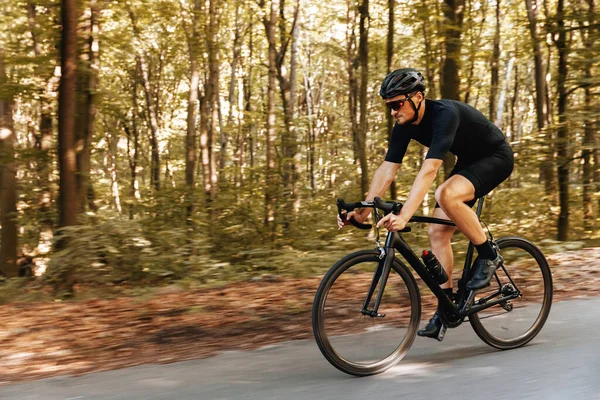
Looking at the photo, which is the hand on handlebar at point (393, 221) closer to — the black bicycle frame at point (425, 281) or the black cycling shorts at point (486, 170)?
the black bicycle frame at point (425, 281)

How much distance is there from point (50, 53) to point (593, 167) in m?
9.62

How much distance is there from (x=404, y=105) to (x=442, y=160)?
0.48m

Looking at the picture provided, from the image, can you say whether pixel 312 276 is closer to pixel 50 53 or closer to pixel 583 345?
pixel 583 345

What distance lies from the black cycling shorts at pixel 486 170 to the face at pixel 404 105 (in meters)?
0.64

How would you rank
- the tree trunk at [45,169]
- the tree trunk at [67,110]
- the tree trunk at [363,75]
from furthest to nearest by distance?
the tree trunk at [363,75]
the tree trunk at [45,169]
the tree trunk at [67,110]

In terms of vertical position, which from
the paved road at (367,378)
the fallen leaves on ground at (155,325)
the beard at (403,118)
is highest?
the beard at (403,118)

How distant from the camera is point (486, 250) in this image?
4379 millimetres

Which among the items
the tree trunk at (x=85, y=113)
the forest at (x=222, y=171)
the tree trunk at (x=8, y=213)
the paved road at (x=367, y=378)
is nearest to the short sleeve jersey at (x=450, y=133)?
the paved road at (x=367, y=378)

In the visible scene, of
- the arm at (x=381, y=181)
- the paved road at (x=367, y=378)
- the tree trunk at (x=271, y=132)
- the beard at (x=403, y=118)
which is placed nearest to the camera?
the paved road at (x=367, y=378)

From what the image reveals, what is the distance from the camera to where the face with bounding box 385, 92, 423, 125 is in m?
4.00

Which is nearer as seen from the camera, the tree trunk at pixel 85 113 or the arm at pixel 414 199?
the arm at pixel 414 199

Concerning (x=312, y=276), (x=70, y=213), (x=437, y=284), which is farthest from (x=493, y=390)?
(x=70, y=213)

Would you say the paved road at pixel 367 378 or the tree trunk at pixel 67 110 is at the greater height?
the tree trunk at pixel 67 110

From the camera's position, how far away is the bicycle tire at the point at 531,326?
14.4ft
